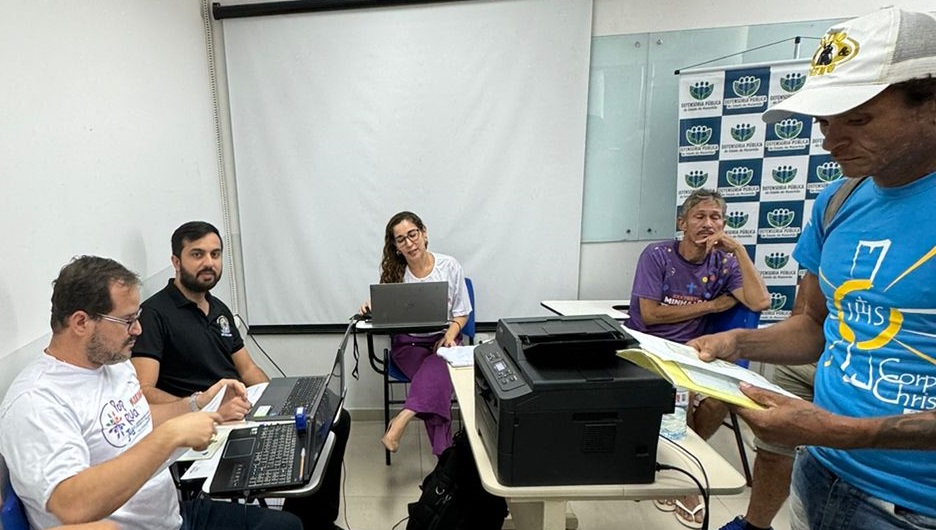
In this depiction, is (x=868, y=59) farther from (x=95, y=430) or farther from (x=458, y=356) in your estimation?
(x=95, y=430)

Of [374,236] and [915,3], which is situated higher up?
[915,3]

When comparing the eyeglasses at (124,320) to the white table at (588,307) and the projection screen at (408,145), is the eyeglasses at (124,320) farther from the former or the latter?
the white table at (588,307)

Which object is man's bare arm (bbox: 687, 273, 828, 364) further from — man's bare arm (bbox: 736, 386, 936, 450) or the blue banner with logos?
the blue banner with logos

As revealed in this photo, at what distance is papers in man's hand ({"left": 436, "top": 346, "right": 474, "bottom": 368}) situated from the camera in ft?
5.95

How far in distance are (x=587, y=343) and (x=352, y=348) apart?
7.15ft

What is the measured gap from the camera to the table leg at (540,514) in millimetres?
1185

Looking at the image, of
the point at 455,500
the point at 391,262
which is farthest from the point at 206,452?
the point at 391,262

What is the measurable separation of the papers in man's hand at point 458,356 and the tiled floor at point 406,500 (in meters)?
0.87

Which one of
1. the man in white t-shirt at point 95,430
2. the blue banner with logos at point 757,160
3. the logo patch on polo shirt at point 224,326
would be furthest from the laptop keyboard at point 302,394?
the blue banner with logos at point 757,160

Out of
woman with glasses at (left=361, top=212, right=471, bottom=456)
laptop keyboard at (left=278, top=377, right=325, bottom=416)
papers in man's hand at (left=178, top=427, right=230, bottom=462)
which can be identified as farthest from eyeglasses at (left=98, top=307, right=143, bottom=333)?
woman with glasses at (left=361, top=212, right=471, bottom=456)

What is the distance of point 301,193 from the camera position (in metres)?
2.82

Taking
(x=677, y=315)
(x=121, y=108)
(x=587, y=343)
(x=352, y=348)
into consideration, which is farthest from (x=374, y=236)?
(x=587, y=343)

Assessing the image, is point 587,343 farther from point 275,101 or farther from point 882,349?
point 275,101

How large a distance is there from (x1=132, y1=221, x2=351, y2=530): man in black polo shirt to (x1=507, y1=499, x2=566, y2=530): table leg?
2.51ft
